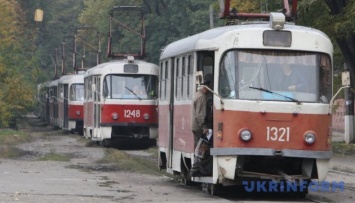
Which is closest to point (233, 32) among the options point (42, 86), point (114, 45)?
point (42, 86)

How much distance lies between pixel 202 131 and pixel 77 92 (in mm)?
32388

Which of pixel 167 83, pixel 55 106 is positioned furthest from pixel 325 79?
pixel 55 106

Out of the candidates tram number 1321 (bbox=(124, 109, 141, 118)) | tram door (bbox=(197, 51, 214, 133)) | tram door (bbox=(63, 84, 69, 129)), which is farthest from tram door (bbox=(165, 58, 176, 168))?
tram door (bbox=(63, 84, 69, 129))

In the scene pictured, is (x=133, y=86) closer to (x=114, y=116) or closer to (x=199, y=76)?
(x=114, y=116)

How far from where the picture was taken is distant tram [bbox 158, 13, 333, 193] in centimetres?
1733

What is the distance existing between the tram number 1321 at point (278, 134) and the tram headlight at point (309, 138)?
0.29 m

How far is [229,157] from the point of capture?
1738 centimetres

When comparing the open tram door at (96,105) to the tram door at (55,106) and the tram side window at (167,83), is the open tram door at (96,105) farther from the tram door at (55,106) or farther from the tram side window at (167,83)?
the tram door at (55,106)

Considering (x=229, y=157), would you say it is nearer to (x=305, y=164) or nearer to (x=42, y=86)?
(x=305, y=164)

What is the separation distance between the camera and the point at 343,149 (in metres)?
38.1

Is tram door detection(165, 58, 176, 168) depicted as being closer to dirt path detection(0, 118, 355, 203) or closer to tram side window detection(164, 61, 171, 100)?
tram side window detection(164, 61, 171, 100)

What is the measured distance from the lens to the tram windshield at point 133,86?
3500cm

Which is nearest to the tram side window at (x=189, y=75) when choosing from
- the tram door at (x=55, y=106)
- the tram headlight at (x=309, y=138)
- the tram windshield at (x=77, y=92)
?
the tram headlight at (x=309, y=138)

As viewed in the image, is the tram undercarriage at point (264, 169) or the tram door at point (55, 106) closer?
the tram undercarriage at point (264, 169)
